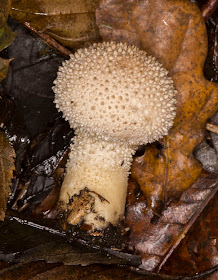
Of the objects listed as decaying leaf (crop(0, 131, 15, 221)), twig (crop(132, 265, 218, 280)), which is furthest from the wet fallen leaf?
decaying leaf (crop(0, 131, 15, 221))

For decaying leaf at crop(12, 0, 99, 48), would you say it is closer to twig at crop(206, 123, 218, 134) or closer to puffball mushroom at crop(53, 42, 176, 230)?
puffball mushroom at crop(53, 42, 176, 230)

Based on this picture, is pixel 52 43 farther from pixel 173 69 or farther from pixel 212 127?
pixel 212 127

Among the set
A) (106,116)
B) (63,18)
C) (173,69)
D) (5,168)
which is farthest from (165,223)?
(63,18)

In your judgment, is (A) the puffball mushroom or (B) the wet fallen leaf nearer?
(A) the puffball mushroom

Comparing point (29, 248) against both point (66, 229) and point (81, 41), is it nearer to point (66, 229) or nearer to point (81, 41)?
point (66, 229)

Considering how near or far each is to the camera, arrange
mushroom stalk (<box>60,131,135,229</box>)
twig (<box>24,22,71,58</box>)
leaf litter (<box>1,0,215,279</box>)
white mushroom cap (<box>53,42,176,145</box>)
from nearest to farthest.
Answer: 1. white mushroom cap (<box>53,42,176,145</box>)
2. mushroom stalk (<box>60,131,135,229</box>)
3. twig (<box>24,22,71,58</box>)
4. leaf litter (<box>1,0,215,279</box>)

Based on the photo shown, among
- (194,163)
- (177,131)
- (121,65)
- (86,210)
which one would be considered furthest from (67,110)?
(194,163)

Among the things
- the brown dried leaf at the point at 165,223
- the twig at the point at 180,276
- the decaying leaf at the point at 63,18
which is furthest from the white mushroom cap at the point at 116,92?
the twig at the point at 180,276

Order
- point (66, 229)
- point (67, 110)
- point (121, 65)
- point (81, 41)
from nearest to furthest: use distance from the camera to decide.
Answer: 1. point (121, 65)
2. point (67, 110)
3. point (66, 229)
4. point (81, 41)

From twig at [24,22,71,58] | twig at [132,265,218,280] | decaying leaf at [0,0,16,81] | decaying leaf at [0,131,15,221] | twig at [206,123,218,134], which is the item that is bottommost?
twig at [132,265,218,280]
